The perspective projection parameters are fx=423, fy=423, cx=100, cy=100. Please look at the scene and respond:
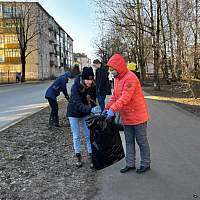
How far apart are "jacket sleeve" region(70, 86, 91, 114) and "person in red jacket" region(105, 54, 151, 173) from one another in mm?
439

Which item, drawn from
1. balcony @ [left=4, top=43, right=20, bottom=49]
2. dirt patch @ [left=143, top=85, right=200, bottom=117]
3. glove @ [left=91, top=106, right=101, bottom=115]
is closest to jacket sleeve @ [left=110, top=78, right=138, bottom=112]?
glove @ [left=91, top=106, right=101, bottom=115]

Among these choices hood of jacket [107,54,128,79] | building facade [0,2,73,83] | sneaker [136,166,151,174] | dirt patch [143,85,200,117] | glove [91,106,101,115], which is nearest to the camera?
hood of jacket [107,54,128,79]

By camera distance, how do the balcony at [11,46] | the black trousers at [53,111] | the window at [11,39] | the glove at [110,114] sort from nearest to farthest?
the glove at [110,114], the black trousers at [53,111], the window at [11,39], the balcony at [11,46]

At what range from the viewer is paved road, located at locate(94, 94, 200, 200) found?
5.40 metres

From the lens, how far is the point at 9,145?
9375 mm

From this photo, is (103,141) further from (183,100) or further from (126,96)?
(183,100)

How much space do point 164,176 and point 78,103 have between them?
71.6 inches

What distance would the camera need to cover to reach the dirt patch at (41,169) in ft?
18.8

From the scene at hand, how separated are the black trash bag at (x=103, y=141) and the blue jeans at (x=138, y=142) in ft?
0.77

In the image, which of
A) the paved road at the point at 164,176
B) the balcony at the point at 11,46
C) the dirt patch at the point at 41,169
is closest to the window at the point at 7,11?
the balcony at the point at 11,46

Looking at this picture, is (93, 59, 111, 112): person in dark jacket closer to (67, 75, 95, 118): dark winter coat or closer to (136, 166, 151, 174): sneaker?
(67, 75, 95, 118): dark winter coat

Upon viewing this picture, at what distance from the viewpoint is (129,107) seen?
646 centimetres

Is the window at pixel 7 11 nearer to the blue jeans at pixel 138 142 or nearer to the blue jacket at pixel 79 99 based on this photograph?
the blue jacket at pixel 79 99

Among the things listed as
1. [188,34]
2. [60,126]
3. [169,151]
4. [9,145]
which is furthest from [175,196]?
[188,34]
